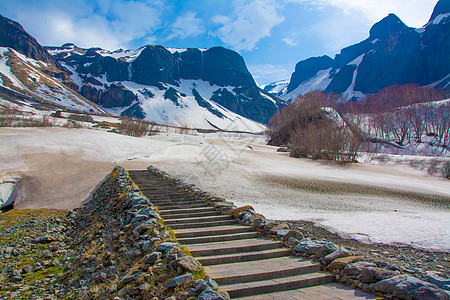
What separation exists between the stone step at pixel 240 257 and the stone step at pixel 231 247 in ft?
0.49

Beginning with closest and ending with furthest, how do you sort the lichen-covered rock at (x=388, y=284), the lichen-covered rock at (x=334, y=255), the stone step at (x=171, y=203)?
the lichen-covered rock at (x=388, y=284)
the lichen-covered rock at (x=334, y=255)
the stone step at (x=171, y=203)

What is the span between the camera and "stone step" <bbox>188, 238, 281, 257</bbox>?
17.1ft

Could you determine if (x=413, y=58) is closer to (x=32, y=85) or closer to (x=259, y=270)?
(x=259, y=270)

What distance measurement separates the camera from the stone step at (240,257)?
4871mm

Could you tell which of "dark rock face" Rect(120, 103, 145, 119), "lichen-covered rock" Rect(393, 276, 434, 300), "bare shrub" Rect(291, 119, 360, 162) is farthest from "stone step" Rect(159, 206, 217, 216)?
"dark rock face" Rect(120, 103, 145, 119)

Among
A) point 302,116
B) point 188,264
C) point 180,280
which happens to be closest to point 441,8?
point 302,116

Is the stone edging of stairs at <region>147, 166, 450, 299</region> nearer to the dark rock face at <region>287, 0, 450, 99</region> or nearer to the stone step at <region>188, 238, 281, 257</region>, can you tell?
the stone step at <region>188, 238, 281, 257</region>

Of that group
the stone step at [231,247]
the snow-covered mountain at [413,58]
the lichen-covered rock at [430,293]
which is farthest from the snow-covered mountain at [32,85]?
the snow-covered mountain at [413,58]

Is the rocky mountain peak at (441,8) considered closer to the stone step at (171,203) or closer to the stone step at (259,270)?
the stone step at (171,203)

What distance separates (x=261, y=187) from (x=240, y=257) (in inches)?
424

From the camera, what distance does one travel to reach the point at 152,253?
466cm

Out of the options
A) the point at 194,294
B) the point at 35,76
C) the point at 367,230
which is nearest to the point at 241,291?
the point at 194,294

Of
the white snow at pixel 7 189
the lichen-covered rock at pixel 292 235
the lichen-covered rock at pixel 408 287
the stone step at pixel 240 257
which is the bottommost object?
the white snow at pixel 7 189

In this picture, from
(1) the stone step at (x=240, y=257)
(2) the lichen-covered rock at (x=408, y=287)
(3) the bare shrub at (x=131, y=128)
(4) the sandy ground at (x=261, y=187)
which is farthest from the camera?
(3) the bare shrub at (x=131, y=128)
